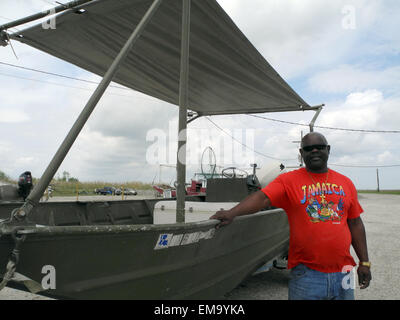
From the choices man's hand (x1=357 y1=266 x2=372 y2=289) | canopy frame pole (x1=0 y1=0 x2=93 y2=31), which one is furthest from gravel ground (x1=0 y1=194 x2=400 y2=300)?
canopy frame pole (x1=0 y1=0 x2=93 y2=31)

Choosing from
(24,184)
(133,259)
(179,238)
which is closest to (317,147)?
(179,238)

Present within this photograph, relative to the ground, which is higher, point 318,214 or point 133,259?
point 318,214

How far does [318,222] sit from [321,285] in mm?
428

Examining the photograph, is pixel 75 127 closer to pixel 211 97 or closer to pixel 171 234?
pixel 171 234

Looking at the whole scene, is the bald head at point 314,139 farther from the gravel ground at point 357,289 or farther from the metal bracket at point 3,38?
the metal bracket at point 3,38

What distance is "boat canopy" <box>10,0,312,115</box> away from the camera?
4.06 m

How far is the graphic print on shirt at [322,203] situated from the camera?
2385 millimetres

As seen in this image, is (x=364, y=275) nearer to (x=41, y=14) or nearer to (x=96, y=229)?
(x=96, y=229)

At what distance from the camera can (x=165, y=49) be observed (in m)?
4.95

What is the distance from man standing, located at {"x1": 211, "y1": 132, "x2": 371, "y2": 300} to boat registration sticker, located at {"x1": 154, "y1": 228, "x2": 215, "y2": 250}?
1.32ft

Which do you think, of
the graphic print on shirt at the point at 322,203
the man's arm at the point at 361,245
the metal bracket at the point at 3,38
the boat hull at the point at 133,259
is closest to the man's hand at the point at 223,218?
the boat hull at the point at 133,259

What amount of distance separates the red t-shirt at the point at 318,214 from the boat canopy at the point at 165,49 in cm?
244

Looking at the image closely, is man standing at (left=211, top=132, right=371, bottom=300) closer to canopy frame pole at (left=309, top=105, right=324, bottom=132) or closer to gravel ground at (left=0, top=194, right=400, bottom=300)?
gravel ground at (left=0, top=194, right=400, bottom=300)
